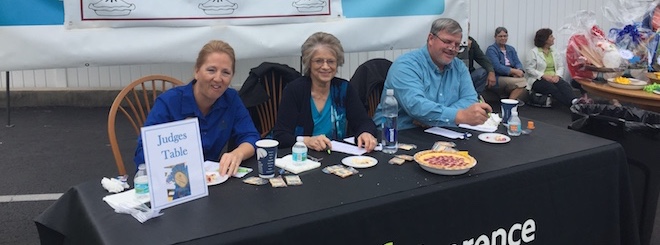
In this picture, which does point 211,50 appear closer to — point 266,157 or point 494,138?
point 266,157

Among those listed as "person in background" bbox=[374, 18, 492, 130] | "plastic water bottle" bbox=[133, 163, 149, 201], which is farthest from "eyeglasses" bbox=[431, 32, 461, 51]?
"plastic water bottle" bbox=[133, 163, 149, 201]

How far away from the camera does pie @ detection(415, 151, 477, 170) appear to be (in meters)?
1.89

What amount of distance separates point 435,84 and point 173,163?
156cm

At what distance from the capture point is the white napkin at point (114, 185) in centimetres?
173

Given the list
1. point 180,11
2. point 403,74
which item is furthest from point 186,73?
point 403,74

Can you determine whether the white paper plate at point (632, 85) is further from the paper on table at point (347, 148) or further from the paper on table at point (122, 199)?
the paper on table at point (122, 199)

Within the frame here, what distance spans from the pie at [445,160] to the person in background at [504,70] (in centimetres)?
444

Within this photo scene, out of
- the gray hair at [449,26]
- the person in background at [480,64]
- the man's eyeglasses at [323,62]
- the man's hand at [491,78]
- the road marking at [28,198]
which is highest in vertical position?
the gray hair at [449,26]

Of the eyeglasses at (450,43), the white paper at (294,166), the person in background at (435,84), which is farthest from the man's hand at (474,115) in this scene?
the white paper at (294,166)

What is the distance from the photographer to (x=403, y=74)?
268 centimetres

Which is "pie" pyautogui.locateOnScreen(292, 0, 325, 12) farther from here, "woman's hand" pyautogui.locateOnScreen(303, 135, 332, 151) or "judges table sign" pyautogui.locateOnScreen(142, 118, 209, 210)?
"judges table sign" pyautogui.locateOnScreen(142, 118, 209, 210)

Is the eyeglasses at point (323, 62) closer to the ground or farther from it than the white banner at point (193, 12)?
closer to the ground

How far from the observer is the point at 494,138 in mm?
2357

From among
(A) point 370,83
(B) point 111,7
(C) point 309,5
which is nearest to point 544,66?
(C) point 309,5
